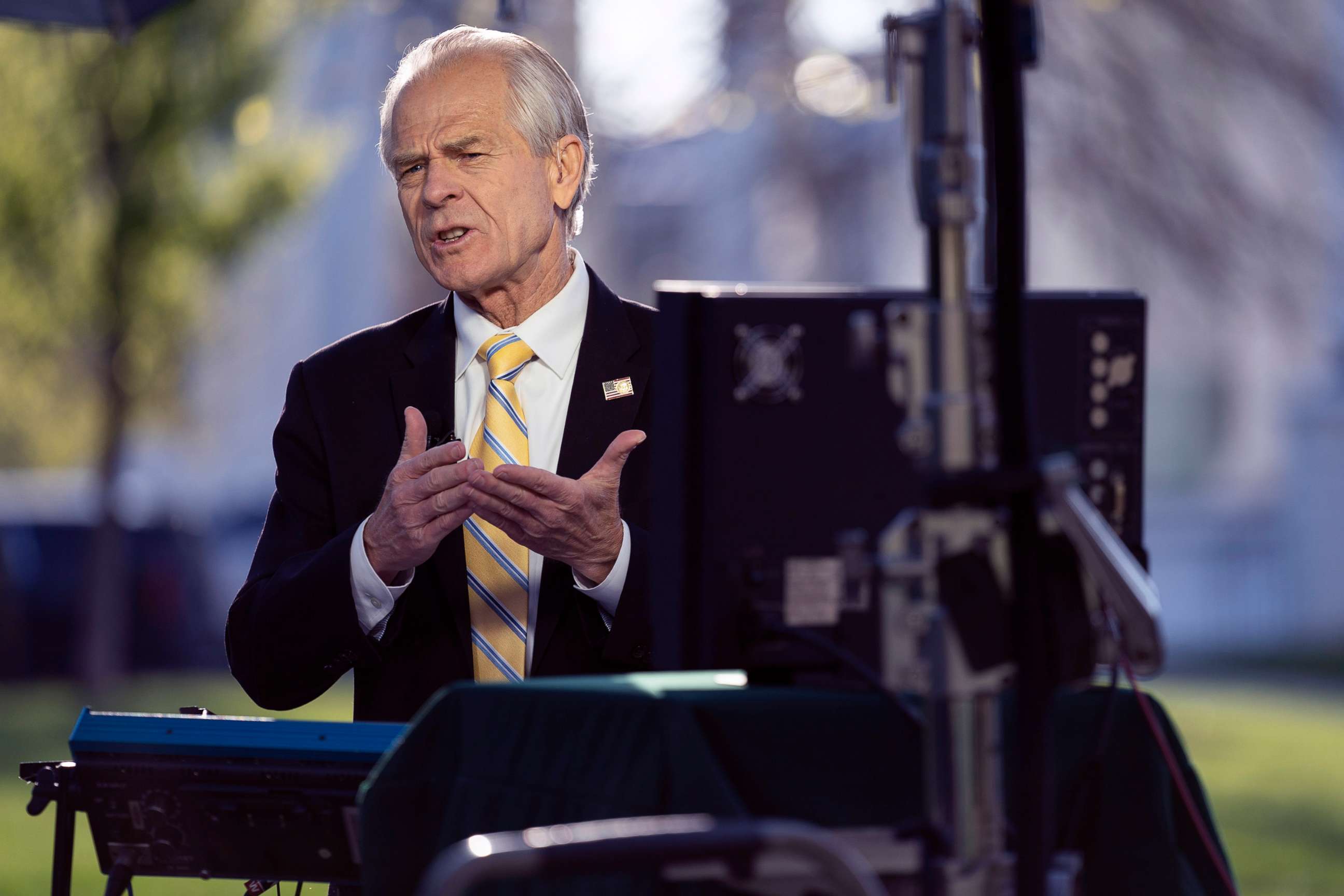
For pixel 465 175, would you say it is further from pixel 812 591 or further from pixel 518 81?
pixel 812 591

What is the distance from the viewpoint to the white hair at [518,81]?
3281mm

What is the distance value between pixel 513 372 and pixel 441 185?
348 mm

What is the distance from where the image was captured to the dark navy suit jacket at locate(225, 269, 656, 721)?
3.06 meters

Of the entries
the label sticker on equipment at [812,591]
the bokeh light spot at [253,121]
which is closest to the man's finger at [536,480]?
the label sticker on equipment at [812,591]

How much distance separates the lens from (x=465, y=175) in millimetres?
3221

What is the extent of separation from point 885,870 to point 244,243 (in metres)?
13.0

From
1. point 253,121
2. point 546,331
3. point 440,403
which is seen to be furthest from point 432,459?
point 253,121

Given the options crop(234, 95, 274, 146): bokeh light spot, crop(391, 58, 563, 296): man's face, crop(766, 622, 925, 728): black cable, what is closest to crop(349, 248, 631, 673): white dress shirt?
crop(391, 58, 563, 296): man's face

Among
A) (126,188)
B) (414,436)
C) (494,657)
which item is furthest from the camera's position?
(126,188)

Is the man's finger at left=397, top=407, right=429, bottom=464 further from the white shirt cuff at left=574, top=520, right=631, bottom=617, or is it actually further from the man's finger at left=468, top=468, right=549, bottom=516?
the white shirt cuff at left=574, top=520, right=631, bottom=617

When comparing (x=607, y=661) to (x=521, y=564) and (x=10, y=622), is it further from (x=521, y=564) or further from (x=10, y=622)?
(x=10, y=622)

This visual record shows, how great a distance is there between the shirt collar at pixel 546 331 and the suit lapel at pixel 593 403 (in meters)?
0.02

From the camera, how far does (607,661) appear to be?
3.16 metres

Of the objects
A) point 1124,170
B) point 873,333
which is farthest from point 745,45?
point 873,333
